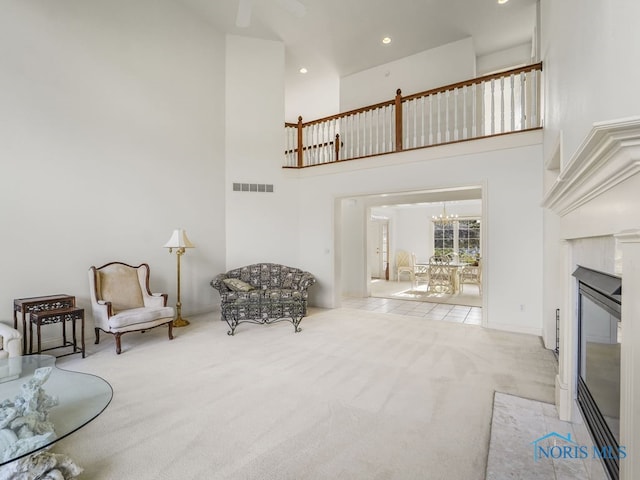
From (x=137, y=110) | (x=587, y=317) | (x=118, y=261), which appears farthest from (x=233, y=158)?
(x=587, y=317)

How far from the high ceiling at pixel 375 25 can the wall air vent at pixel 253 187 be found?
2891 millimetres

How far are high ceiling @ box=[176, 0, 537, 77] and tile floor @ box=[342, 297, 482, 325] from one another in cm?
524

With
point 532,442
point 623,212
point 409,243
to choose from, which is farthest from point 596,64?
point 409,243

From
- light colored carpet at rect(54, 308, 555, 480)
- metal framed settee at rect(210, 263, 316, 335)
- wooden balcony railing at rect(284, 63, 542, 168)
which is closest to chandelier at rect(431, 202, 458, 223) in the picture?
wooden balcony railing at rect(284, 63, 542, 168)

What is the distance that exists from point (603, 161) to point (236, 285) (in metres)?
4.85

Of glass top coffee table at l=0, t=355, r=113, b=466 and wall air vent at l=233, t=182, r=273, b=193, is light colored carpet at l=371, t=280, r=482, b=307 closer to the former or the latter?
wall air vent at l=233, t=182, r=273, b=193

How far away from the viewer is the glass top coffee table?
4.85ft

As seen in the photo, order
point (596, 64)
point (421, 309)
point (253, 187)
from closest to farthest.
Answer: point (596, 64)
point (421, 309)
point (253, 187)

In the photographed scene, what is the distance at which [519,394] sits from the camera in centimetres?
270

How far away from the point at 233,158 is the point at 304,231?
202 centimetres

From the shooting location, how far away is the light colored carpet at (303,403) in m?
1.87

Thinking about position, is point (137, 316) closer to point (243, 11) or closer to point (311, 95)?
point (243, 11)

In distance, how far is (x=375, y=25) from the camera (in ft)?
19.6

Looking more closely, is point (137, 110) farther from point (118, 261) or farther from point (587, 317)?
point (587, 317)
